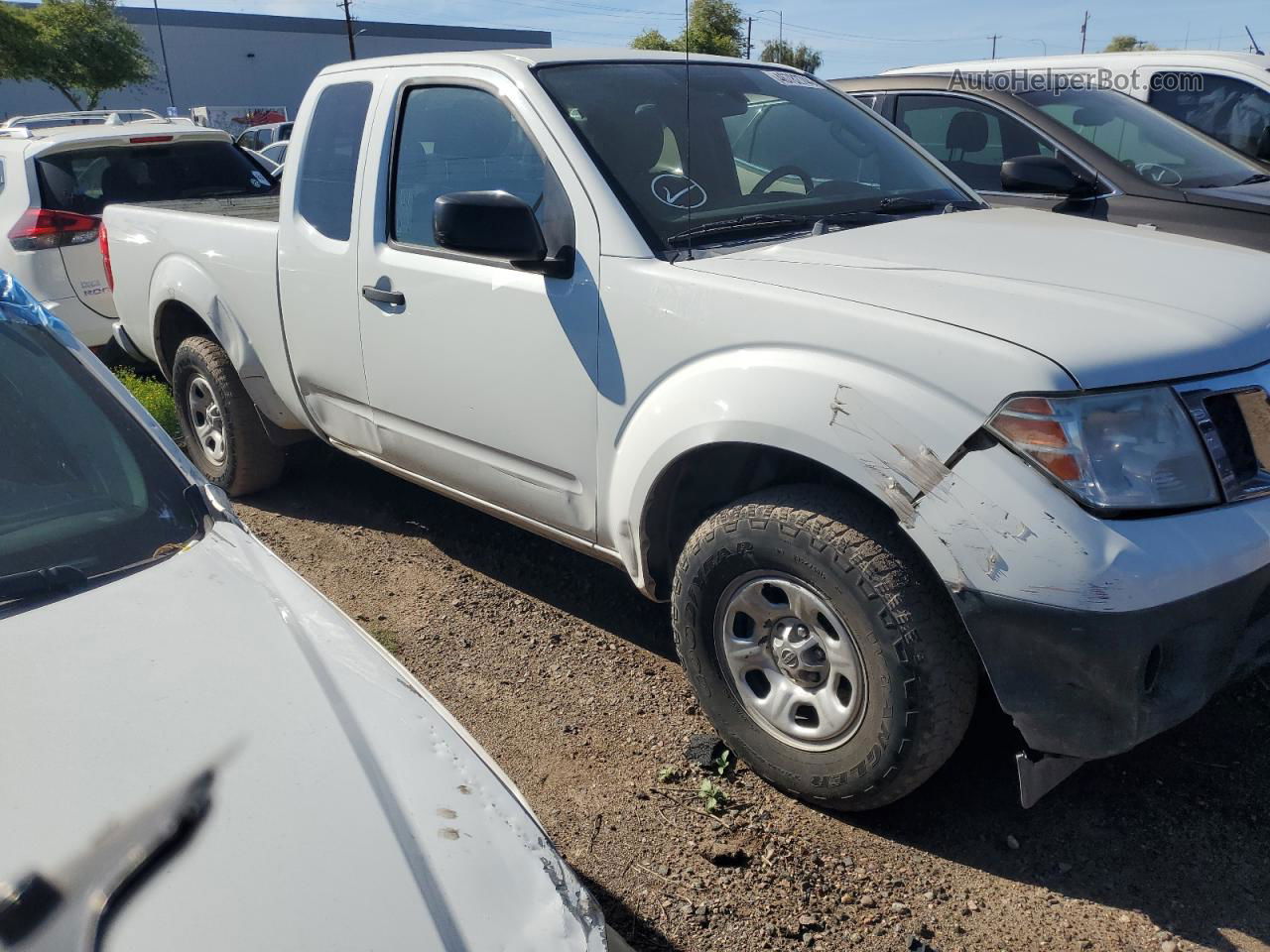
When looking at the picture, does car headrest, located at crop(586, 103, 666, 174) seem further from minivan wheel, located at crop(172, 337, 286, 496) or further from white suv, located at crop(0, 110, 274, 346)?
white suv, located at crop(0, 110, 274, 346)

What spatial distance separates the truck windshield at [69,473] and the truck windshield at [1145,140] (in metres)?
4.94

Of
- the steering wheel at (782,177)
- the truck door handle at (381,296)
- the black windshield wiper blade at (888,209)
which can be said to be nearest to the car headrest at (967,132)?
the black windshield wiper blade at (888,209)

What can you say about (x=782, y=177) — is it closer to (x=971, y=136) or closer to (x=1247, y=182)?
(x=971, y=136)

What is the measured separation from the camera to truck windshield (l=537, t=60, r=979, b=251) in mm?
3182

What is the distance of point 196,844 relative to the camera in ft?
4.65

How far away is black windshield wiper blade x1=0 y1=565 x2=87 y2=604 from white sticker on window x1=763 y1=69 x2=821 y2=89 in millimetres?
2969

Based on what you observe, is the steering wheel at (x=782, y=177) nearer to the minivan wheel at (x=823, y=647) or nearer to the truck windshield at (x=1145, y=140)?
the minivan wheel at (x=823, y=647)

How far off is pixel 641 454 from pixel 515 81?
130 cm

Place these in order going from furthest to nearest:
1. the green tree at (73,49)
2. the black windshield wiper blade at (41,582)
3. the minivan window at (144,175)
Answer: the green tree at (73,49)
the minivan window at (144,175)
the black windshield wiper blade at (41,582)

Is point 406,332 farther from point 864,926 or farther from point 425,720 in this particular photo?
point 864,926

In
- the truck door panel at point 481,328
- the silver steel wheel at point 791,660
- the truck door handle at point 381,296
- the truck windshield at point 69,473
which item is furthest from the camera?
the truck door handle at point 381,296

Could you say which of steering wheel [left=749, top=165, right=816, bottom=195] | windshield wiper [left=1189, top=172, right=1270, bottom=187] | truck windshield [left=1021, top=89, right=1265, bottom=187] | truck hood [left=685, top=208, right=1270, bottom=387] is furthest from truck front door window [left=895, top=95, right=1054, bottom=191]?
truck hood [left=685, top=208, right=1270, bottom=387]

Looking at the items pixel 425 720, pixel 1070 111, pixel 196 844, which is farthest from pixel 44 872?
pixel 1070 111

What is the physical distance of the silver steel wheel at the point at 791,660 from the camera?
2.61m
